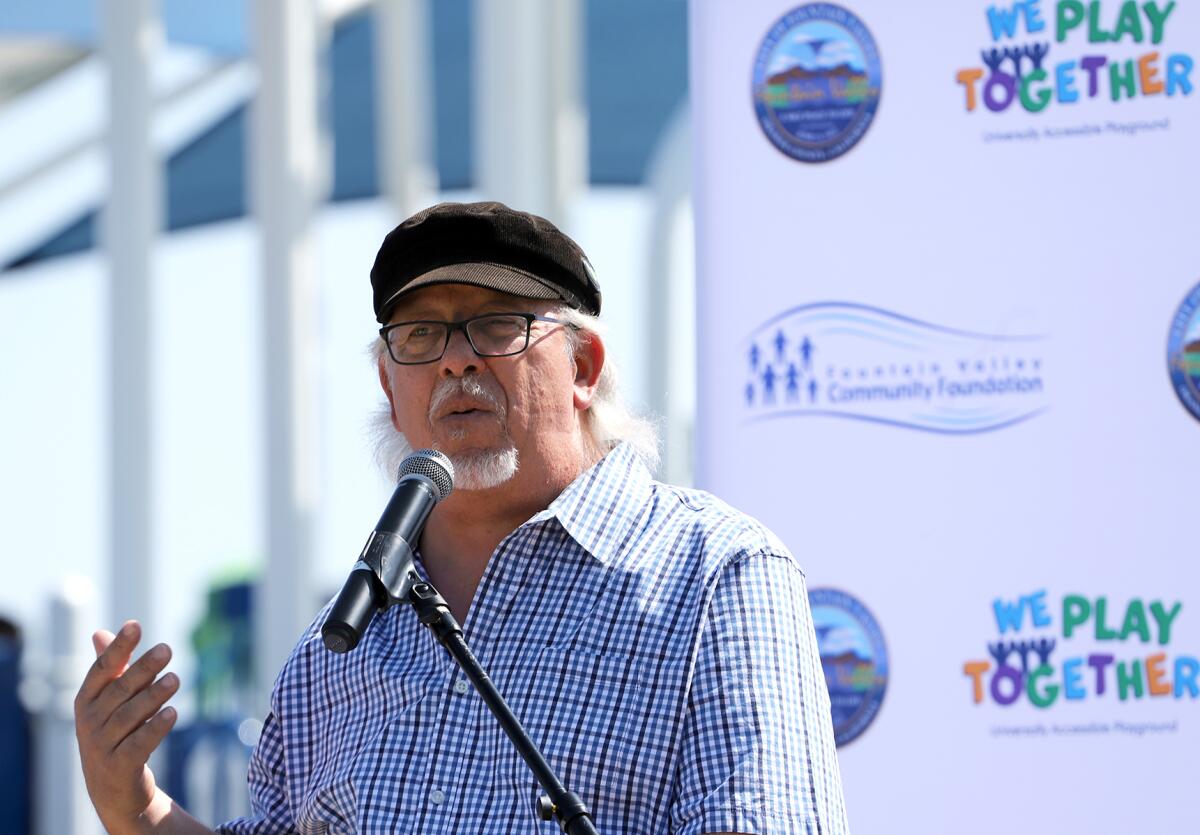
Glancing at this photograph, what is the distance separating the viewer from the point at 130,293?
7035 millimetres

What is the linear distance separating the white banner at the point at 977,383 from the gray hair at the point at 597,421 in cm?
45

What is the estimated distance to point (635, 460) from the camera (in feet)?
9.05

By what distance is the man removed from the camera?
2.30 m

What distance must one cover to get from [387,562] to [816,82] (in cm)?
173

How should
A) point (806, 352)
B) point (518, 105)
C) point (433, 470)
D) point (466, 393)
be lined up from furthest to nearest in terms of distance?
point (518, 105) → point (806, 352) → point (466, 393) → point (433, 470)

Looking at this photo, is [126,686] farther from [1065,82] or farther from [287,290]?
[287,290]

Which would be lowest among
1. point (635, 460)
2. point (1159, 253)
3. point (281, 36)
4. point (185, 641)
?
point (185, 641)

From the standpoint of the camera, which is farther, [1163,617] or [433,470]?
[1163,617]

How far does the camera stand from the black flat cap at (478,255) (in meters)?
2.63

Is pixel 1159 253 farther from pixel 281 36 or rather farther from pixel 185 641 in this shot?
pixel 185 641

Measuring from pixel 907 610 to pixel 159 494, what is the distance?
4531 mm

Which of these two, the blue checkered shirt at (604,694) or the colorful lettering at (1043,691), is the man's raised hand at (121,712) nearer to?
the blue checkered shirt at (604,694)

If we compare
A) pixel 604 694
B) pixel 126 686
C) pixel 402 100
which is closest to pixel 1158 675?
pixel 604 694

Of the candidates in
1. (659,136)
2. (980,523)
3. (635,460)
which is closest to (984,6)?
(980,523)
